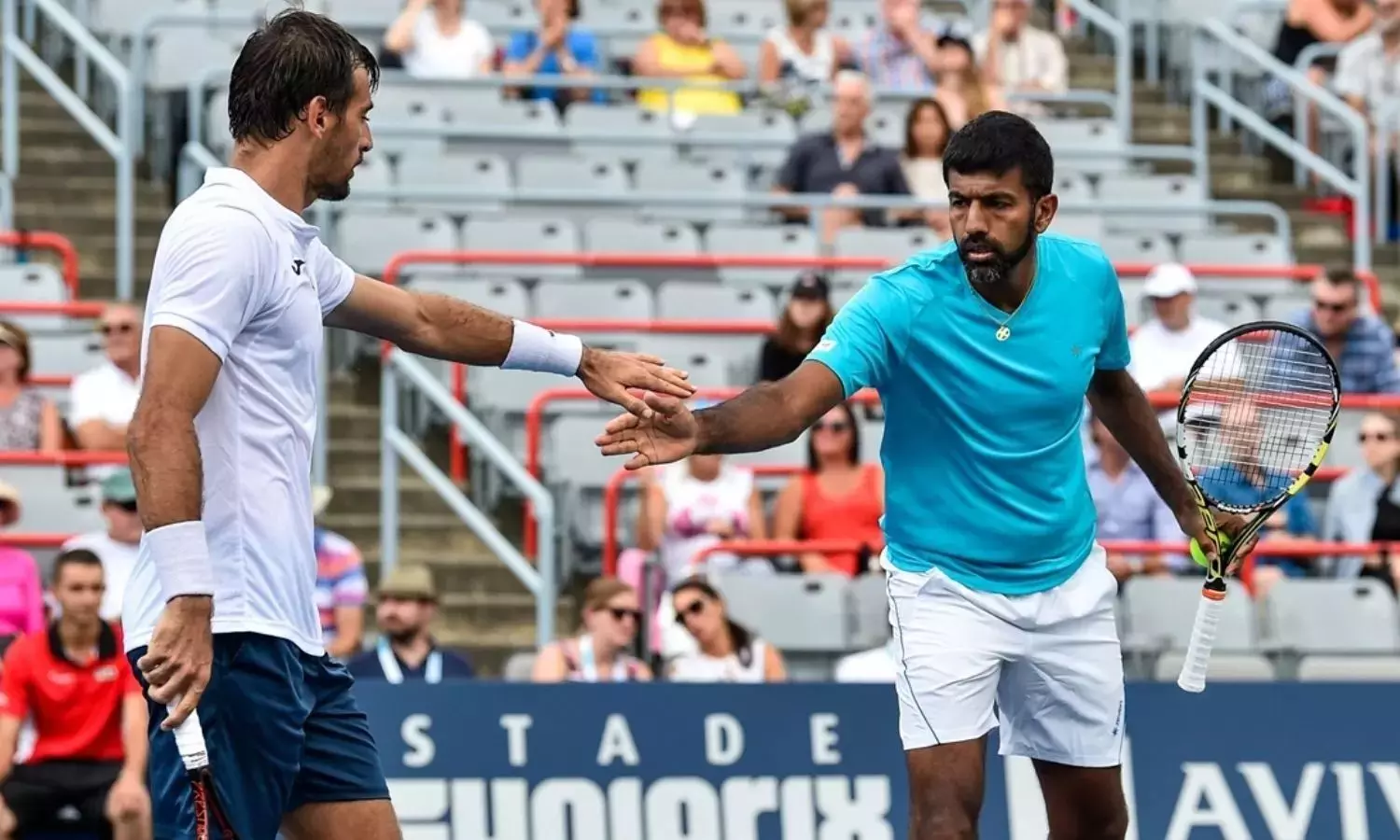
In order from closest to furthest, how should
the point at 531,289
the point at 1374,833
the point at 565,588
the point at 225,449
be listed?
the point at 225,449, the point at 1374,833, the point at 565,588, the point at 531,289

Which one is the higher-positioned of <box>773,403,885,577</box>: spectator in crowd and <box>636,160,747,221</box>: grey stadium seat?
<box>636,160,747,221</box>: grey stadium seat

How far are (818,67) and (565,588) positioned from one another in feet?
16.2

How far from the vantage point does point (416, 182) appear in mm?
13656

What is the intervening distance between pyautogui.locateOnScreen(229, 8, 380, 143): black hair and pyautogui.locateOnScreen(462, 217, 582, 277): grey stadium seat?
786 cm

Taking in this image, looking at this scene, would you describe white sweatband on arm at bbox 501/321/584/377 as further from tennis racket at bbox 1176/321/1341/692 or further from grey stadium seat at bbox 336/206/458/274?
grey stadium seat at bbox 336/206/458/274

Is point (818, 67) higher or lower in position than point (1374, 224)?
higher

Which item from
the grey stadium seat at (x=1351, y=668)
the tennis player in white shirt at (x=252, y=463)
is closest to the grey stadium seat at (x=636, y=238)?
the grey stadium seat at (x=1351, y=668)

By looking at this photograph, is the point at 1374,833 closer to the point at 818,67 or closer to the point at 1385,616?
the point at 1385,616

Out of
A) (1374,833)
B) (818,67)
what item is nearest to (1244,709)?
(1374,833)

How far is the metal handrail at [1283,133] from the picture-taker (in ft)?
48.3

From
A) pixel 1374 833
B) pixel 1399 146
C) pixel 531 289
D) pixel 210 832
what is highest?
pixel 1399 146

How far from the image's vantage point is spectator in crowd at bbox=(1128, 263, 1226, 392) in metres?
12.2

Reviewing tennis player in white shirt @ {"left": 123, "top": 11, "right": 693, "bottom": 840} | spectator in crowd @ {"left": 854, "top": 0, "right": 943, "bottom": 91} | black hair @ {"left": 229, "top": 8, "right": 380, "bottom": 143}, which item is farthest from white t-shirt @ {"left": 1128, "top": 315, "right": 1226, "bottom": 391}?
black hair @ {"left": 229, "top": 8, "right": 380, "bottom": 143}

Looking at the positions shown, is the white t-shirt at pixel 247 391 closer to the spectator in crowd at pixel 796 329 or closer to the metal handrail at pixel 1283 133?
the spectator in crowd at pixel 796 329
